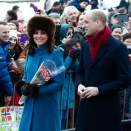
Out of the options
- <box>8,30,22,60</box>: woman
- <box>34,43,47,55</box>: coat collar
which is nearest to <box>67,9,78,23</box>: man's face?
<box>8,30,22,60</box>: woman

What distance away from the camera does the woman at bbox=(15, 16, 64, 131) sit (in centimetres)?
314

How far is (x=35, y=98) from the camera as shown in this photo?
314cm

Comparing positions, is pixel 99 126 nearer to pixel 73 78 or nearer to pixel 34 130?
pixel 34 130

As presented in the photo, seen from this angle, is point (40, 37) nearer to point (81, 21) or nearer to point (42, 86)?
point (42, 86)

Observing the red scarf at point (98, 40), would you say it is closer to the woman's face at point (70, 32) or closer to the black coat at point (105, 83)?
the black coat at point (105, 83)

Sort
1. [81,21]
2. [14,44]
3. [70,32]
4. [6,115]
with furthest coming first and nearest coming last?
[81,21] < [70,32] < [14,44] < [6,115]

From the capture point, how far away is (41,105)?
3.15 metres

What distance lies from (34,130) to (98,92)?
99cm

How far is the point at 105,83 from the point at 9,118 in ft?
5.90

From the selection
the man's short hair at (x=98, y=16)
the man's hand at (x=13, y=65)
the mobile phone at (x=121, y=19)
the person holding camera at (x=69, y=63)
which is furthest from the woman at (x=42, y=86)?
the mobile phone at (x=121, y=19)

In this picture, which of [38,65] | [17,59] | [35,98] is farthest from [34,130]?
[17,59]

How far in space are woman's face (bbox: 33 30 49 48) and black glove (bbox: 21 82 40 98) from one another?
0.56 metres


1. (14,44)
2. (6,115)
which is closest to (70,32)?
(14,44)

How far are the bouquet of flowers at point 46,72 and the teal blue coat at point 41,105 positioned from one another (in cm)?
12
